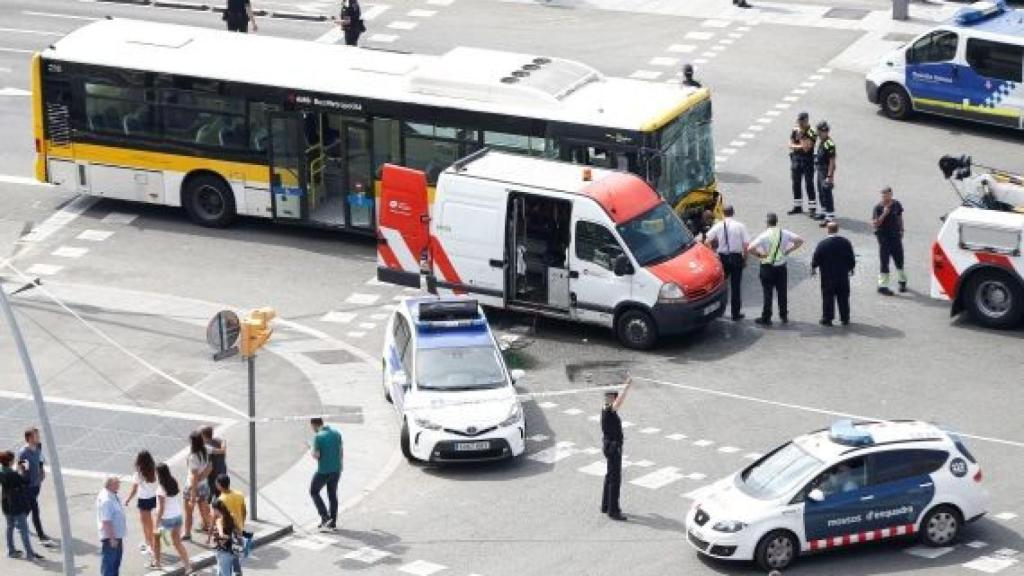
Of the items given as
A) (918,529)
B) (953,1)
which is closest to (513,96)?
(918,529)

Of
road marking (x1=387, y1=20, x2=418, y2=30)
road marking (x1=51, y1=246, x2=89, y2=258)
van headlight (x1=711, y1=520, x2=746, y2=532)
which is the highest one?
van headlight (x1=711, y1=520, x2=746, y2=532)

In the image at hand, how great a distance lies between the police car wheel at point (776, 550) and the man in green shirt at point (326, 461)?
5.38m

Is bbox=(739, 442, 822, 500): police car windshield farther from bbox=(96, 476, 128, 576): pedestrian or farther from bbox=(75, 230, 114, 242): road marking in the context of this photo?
bbox=(75, 230, 114, 242): road marking

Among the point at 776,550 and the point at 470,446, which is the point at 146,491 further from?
the point at 776,550

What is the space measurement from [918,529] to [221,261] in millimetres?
15263

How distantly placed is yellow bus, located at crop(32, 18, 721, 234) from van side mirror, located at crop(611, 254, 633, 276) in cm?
267

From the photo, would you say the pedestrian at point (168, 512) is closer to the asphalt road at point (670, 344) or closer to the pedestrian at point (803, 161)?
the asphalt road at point (670, 344)

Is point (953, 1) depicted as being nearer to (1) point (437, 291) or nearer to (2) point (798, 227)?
(2) point (798, 227)

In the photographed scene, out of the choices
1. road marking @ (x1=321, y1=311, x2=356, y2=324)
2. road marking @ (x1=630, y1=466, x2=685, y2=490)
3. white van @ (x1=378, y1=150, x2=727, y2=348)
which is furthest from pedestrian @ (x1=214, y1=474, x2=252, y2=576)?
road marking @ (x1=321, y1=311, x2=356, y2=324)

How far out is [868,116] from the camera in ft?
153

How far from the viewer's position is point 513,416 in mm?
31828

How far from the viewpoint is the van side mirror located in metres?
35.5

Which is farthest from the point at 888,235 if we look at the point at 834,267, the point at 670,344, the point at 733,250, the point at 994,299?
the point at 670,344

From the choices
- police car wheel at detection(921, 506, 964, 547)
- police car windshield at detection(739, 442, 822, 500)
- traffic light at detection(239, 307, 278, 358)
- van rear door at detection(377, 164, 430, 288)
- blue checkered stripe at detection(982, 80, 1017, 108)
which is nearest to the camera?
police car windshield at detection(739, 442, 822, 500)
